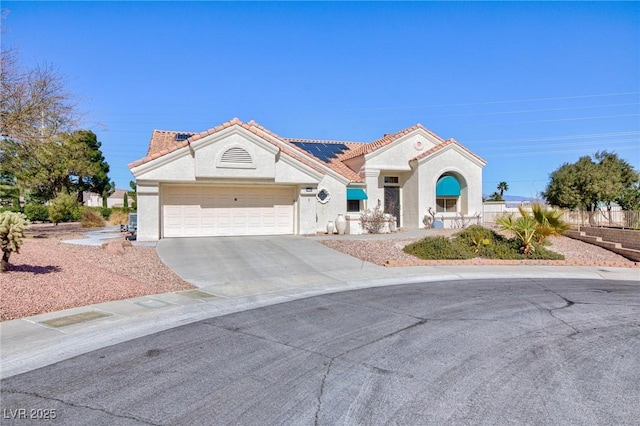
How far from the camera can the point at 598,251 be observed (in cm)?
1864

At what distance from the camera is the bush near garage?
50.8ft

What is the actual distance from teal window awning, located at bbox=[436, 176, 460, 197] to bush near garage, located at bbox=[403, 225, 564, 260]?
8721 millimetres

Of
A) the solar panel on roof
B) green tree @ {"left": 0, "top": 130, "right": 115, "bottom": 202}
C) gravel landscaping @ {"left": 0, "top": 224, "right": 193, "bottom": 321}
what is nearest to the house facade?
the solar panel on roof

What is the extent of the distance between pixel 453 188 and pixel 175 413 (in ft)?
79.8

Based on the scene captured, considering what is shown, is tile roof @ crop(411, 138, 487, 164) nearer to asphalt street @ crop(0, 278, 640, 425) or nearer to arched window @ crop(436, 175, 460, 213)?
arched window @ crop(436, 175, 460, 213)

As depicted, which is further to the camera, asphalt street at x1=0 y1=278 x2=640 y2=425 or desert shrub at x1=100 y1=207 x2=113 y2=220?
desert shrub at x1=100 y1=207 x2=113 y2=220

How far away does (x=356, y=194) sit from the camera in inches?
957

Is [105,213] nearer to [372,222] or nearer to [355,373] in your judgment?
[372,222]

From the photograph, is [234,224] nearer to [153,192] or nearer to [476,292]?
[153,192]

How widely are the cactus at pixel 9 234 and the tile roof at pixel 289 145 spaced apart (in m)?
9.14

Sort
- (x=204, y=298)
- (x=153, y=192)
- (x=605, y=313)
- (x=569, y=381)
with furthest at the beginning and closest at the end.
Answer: (x=153, y=192) < (x=204, y=298) < (x=605, y=313) < (x=569, y=381)

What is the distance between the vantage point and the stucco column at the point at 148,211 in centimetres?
1802

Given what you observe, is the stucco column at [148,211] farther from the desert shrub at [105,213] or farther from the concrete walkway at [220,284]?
the desert shrub at [105,213]

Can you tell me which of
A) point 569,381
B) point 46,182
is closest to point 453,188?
point 569,381
